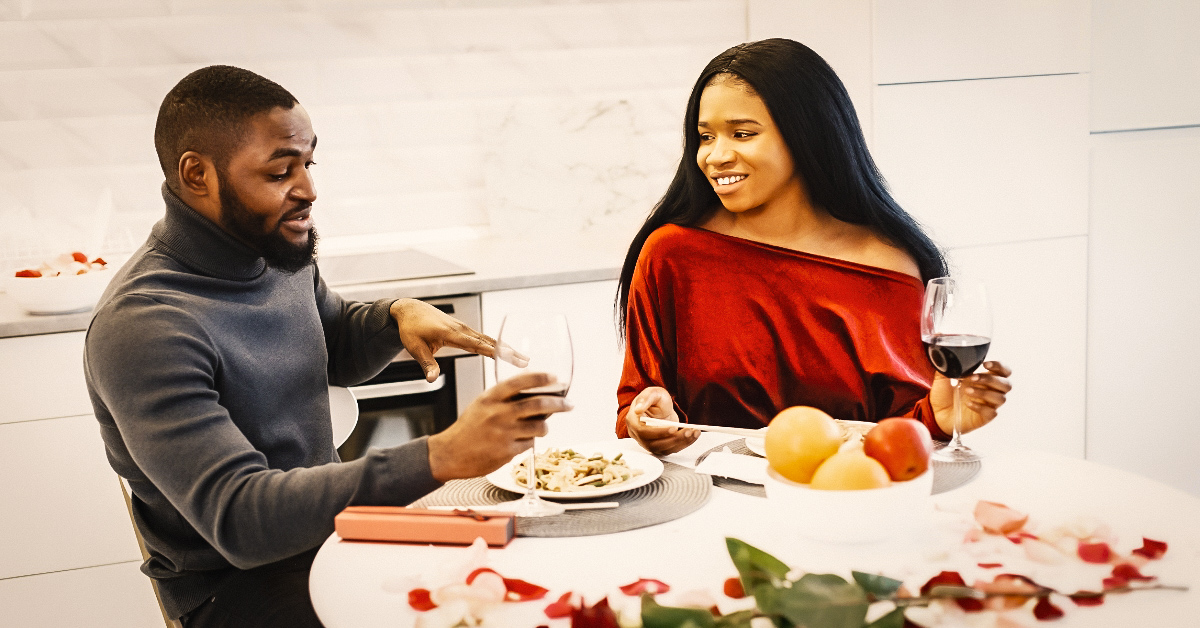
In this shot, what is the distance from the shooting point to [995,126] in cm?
295

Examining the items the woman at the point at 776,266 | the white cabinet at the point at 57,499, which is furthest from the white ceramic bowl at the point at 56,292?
the woman at the point at 776,266

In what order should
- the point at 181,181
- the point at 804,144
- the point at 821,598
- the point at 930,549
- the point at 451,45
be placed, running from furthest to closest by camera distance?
1. the point at 451,45
2. the point at 804,144
3. the point at 181,181
4. the point at 930,549
5. the point at 821,598

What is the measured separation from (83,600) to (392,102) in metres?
1.62

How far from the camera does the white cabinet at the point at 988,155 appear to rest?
9.44 feet

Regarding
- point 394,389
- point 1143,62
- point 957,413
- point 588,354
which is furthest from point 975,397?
point 1143,62

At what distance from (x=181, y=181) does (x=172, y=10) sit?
5.31 feet

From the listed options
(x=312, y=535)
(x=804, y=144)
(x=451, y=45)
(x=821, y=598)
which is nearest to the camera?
(x=821, y=598)

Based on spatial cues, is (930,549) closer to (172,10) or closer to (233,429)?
(233,429)

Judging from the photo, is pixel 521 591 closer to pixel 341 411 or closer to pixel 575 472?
pixel 575 472

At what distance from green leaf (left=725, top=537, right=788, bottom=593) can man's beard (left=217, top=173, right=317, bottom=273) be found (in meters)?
0.89

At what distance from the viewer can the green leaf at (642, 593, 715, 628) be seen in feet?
2.82

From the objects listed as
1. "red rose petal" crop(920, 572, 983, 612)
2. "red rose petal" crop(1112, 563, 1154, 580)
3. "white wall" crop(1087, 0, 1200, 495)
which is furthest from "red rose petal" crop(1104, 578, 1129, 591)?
"white wall" crop(1087, 0, 1200, 495)

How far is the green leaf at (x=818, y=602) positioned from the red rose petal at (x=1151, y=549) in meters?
0.35

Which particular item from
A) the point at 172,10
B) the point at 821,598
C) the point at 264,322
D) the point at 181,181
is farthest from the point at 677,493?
the point at 172,10
